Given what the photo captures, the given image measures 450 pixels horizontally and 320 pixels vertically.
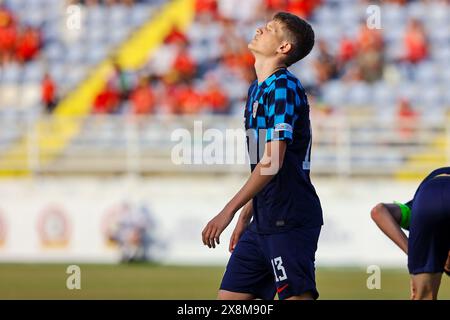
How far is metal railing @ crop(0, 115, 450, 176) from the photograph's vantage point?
19188 millimetres

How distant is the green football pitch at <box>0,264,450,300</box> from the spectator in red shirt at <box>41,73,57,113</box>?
5.40 metres

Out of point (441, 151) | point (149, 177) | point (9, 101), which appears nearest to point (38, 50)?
point (9, 101)

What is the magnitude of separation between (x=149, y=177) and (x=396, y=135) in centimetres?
456

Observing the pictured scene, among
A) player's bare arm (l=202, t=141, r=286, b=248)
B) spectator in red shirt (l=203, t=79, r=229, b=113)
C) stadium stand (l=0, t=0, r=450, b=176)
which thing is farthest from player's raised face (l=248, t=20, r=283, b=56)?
spectator in red shirt (l=203, t=79, r=229, b=113)

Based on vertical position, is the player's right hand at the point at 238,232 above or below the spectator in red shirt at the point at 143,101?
below

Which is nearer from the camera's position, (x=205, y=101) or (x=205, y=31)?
(x=205, y=101)

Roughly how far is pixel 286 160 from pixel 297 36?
2.58ft

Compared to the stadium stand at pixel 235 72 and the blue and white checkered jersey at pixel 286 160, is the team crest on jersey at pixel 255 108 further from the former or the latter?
the stadium stand at pixel 235 72

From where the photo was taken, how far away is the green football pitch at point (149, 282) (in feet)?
41.0

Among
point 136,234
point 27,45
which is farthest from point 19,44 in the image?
point 136,234

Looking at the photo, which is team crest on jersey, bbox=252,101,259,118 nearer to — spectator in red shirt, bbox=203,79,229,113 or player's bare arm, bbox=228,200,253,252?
player's bare arm, bbox=228,200,253,252

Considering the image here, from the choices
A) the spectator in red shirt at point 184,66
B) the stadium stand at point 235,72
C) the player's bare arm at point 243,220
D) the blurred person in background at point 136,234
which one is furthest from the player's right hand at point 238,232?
the spectator in red shirt at point 184,66

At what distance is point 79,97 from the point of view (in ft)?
75.3
